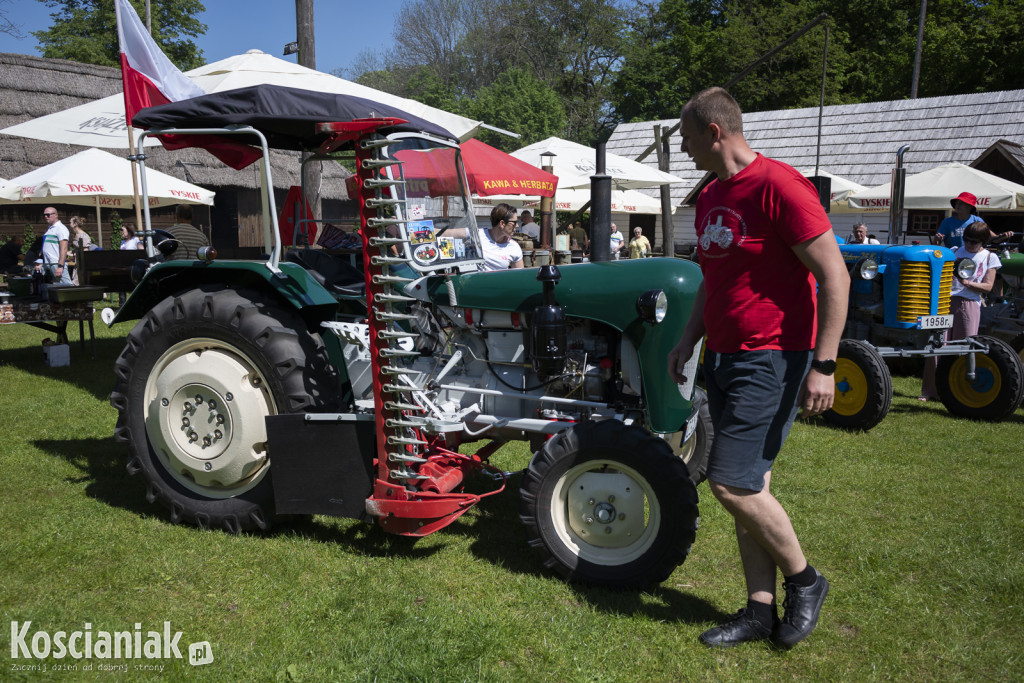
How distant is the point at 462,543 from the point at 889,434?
13.5 feet

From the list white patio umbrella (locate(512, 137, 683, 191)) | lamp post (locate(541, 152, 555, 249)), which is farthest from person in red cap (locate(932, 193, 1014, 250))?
lamp post (locate(541, 152, 555, 249))

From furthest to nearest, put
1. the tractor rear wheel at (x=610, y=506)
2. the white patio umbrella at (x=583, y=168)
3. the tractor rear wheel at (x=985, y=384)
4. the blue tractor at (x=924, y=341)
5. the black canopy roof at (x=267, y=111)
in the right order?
the white patio umbrella at (x=583, y=168) < the tractor rear wheel at (x=985, y=384) < the blue tractor at (x=924, y=341) < the black canopy roof at (x=267, y=111) < the tractor rear wheel at (x=610, y=506)

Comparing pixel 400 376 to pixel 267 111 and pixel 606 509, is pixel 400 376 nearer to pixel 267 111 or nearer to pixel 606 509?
pixel 606 509

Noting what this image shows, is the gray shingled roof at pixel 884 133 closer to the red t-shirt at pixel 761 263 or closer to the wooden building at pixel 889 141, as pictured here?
the wooden building at pixel 889 141

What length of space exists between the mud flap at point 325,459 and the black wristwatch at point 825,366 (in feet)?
6.70

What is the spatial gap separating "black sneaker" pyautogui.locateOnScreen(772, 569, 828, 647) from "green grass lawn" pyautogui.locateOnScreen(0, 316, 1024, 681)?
68 mm

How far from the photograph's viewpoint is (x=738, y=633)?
3.03 meters

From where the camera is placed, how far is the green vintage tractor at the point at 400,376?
11.4ft

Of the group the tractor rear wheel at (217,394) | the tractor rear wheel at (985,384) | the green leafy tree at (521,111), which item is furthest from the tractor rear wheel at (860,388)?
the green leafy tree at (521,111)

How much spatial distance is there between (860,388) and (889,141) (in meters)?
18.6

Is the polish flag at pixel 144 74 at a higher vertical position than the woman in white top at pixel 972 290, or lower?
higher

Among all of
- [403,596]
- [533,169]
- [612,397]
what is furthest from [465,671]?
[533,169]

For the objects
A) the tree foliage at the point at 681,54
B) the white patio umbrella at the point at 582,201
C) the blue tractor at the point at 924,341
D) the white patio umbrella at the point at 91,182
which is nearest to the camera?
the blue tractor at the point at 924,341

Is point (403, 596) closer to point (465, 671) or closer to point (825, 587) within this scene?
point (465, 671)
